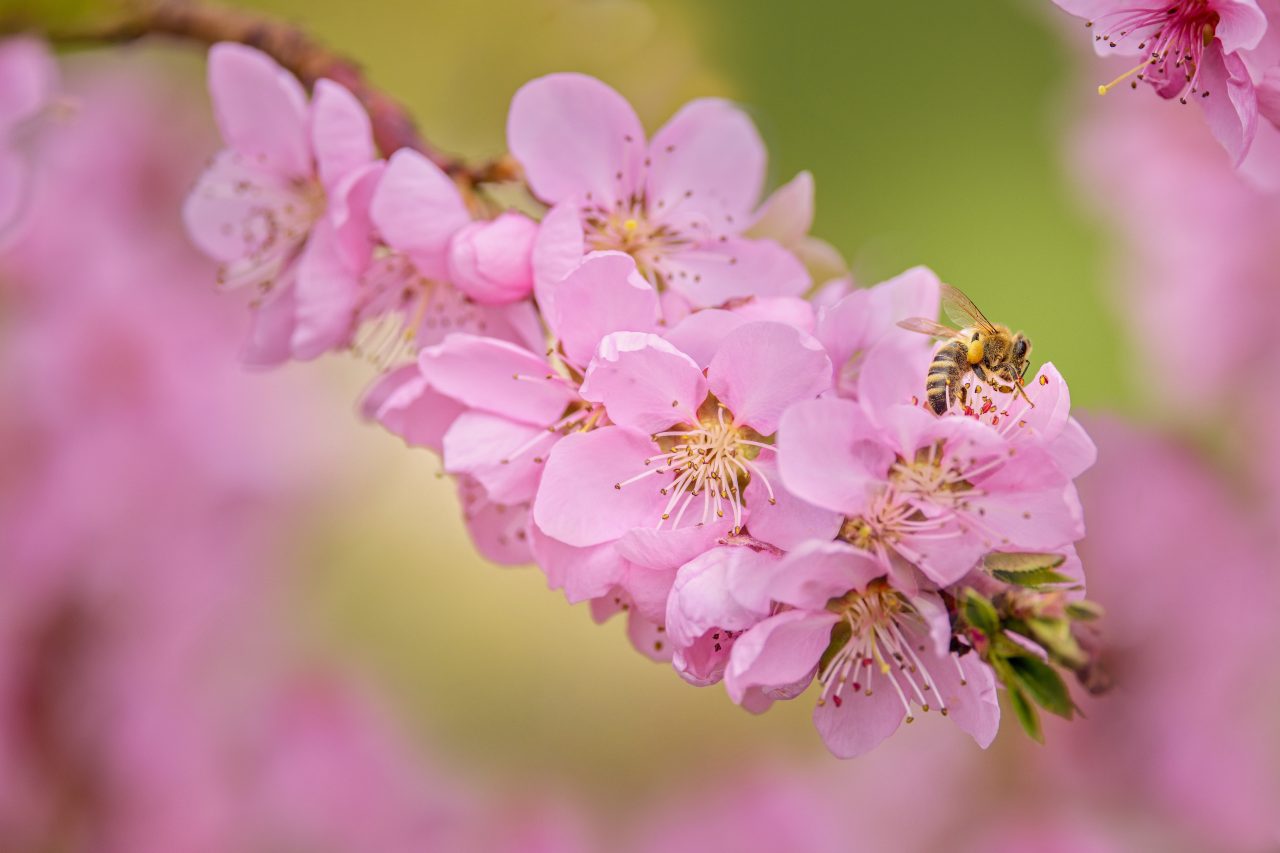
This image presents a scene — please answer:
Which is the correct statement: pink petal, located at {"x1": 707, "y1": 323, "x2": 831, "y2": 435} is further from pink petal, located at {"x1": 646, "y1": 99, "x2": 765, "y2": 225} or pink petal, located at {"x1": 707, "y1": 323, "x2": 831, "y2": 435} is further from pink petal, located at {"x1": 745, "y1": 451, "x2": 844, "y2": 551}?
pink petal, located at {"x1": 646, "y1": 99, "x2": 765, "y2": 225}

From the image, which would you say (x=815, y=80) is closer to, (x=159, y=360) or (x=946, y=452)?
(x=159, y=360)

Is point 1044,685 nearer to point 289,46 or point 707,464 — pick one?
point 707,464

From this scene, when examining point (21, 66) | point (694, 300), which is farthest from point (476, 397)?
point (21, 66)

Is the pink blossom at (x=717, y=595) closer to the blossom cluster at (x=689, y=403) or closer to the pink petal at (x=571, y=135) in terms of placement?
the blossom cluster at (x=689, y=403)

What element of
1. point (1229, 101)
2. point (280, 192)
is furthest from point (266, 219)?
point (1229, 101)

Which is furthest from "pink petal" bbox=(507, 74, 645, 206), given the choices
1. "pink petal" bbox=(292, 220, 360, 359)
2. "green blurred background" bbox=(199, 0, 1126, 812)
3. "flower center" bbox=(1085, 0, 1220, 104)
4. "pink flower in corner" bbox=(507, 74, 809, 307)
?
"green blurred background" bbox=(199, 0, 1126, 812)
